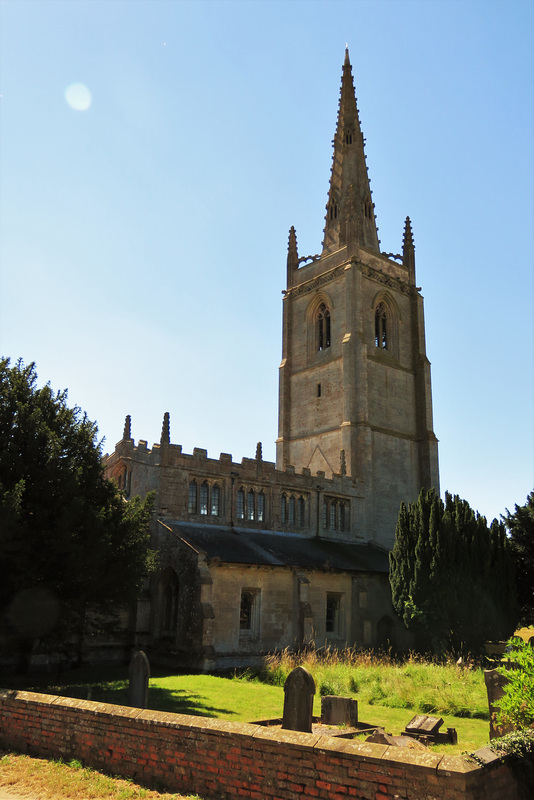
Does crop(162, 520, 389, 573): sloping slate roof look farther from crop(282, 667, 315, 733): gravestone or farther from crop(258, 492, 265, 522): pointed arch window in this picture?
crop(282, 667, 315, 733): gravestone

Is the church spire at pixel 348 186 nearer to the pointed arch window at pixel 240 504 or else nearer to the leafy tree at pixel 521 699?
the pointed arch window at pixel 240 504

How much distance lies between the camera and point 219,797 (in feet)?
23.1

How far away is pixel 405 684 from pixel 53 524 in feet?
33.6

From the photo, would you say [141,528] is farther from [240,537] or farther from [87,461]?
[240,537]

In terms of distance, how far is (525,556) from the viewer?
83.3 ft

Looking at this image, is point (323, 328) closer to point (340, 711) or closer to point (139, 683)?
point (340, 711)

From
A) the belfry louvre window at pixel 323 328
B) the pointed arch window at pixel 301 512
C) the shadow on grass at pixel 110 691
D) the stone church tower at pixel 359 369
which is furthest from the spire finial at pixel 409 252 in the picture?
the shadow on grass at pixel 110 691

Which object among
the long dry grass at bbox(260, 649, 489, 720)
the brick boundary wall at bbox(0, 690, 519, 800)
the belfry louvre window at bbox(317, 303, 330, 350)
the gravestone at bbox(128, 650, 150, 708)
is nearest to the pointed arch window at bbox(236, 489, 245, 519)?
the long dry grass at bbox(260, 649, 489, 720)

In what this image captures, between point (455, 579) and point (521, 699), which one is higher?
point (455, 579)

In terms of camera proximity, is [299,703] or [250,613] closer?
[299,703]

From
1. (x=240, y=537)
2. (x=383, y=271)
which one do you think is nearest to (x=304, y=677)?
(x=240, y=537)

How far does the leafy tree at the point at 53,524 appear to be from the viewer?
15258 millimetres

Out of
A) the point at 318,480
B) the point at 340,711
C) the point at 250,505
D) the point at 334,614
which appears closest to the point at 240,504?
the point at 250,505

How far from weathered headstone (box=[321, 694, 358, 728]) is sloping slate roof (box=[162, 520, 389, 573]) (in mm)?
10617
